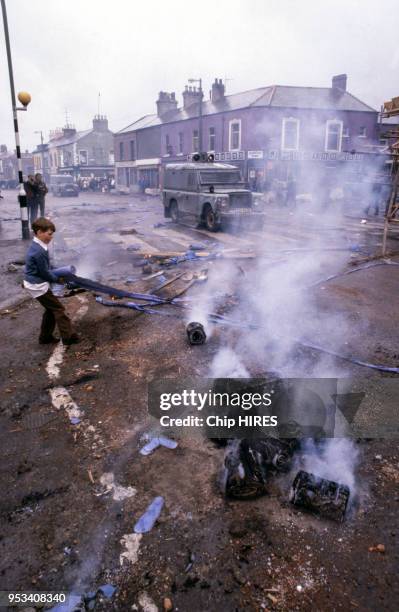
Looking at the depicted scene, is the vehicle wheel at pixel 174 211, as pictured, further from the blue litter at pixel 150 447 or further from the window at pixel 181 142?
the window at pixel 181 142

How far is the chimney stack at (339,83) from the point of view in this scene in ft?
102

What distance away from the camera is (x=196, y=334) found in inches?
197

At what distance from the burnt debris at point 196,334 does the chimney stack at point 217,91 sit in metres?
32.9

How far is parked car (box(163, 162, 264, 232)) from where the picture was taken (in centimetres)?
1345

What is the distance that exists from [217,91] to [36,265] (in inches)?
1305

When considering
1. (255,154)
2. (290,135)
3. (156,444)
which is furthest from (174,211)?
(290,135)

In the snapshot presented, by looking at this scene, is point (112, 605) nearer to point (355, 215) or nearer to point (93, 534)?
point (93, 534)

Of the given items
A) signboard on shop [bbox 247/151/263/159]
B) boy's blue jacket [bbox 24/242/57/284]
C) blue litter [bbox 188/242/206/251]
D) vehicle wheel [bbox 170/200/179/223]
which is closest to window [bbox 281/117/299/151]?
signboard on shop [bbox 247/151/263/159]

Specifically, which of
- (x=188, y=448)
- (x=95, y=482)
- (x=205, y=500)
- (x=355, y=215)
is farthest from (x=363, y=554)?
(x=355, y=215)

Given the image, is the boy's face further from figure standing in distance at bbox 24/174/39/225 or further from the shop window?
the shop window

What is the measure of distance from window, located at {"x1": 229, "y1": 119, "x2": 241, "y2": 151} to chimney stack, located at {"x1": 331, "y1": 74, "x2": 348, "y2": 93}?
27.4ft

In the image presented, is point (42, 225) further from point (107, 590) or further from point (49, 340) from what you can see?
point (107, 590)

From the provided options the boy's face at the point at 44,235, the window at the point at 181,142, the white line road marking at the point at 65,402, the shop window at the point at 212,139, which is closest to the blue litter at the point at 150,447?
the white line road marking at the point at 65,402

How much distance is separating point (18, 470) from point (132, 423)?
942mm
